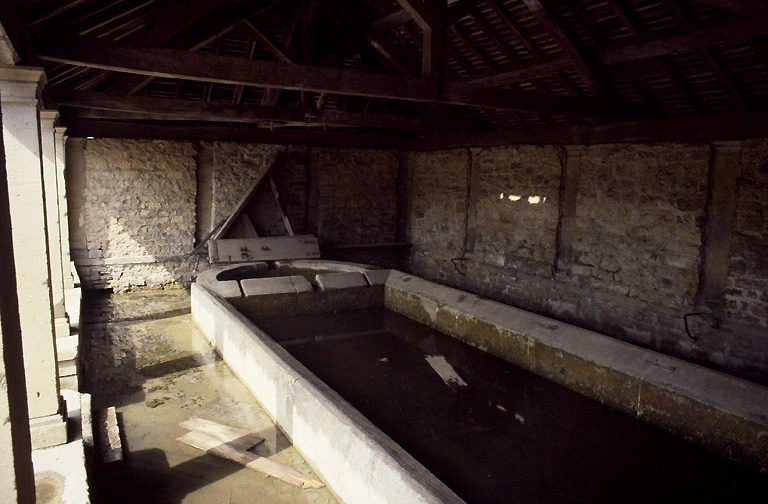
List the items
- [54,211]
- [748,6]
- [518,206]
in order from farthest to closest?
1. [518,206]
2. [54,211]
3. [748,6]

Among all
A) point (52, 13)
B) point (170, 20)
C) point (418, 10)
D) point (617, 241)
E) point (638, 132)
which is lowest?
point (617, 241)

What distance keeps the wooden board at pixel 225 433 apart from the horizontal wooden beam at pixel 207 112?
12.7 ft

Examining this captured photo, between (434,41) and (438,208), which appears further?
(438,208)

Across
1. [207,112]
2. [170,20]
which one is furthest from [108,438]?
[207,112]

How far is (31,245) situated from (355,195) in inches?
280

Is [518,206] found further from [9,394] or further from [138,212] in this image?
[9,394]

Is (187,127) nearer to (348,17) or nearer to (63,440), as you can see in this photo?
(348,17)

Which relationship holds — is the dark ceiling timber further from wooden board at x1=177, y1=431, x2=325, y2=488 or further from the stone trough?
wooden board at x1=177, y1=431, x2=325, y2=488

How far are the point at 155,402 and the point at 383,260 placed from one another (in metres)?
6.36

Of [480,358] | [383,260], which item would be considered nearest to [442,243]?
[383,260]

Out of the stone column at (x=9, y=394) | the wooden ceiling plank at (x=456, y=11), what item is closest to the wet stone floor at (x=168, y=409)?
the stone column at (x=9, y=394)

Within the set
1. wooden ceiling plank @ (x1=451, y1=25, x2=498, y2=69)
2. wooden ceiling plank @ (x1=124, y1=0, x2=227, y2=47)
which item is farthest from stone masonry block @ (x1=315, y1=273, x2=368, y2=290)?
wooden ceiling plank @ (x1=124, y1=0, x2=227, y2=47)

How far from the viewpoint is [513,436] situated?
4.06 meters

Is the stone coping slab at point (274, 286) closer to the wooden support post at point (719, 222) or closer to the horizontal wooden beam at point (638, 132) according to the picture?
the horizontal wooden beam at point (638, 132)
